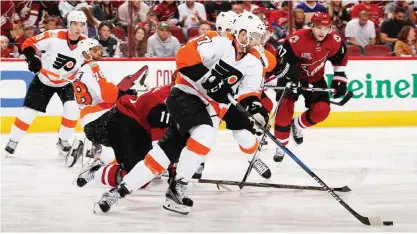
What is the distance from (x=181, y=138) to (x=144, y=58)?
4108mm

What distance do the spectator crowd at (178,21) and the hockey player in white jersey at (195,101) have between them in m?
3.96

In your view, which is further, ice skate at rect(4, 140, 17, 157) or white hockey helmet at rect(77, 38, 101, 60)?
ice skate at rect(4, 140, 17, 157)

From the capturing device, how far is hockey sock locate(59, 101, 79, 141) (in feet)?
22.4

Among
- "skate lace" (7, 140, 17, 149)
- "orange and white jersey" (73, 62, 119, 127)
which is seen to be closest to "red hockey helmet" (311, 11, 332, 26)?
"orange and white jersey" (73, 62, 119, 127)

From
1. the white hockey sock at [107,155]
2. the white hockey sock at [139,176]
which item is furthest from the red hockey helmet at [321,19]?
the white hockey sock at [139,176]

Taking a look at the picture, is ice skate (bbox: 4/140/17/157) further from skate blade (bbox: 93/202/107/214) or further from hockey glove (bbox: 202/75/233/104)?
hockey glove (bbox: 202/75/233/104)

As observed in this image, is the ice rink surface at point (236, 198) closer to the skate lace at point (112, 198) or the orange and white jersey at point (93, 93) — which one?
the skate lace at point (112, 198)

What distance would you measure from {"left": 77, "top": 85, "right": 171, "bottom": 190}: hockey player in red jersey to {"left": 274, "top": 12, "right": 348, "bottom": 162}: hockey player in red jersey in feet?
4.48

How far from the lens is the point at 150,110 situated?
5.01m

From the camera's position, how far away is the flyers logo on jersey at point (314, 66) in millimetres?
6297

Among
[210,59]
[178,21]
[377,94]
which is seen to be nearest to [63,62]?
[178,21]

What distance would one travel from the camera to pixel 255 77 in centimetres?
491

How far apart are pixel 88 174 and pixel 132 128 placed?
396mm

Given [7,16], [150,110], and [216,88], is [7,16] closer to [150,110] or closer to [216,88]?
[150,110]
